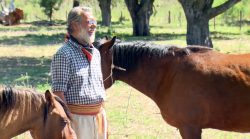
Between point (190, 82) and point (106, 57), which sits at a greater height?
point (106, 57)

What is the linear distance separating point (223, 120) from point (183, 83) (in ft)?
2.05

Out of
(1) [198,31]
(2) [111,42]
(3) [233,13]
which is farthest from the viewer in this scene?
(3) [233,13]

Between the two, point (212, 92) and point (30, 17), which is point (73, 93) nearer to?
point (212, 92)

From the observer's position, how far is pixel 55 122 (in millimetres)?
3379

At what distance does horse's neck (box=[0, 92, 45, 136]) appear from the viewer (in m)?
3.28

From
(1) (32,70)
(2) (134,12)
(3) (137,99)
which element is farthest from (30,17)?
(3) (137,99)

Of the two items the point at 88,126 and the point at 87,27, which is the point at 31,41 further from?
the point at 87,27

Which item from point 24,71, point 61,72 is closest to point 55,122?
point 61,72

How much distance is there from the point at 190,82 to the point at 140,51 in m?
0.70

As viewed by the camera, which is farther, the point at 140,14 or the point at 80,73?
the point at 140,14

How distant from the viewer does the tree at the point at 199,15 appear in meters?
18.6

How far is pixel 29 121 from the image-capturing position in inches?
130

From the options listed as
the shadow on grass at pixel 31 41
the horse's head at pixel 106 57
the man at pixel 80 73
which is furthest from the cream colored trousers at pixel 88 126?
the shadow on grass at pixel 31 41

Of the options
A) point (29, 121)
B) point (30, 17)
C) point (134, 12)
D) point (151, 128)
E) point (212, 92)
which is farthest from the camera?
point (30, 17)
